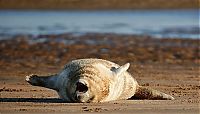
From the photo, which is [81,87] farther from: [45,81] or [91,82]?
[45,81]

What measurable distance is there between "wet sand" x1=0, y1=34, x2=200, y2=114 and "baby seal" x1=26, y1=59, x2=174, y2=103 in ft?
0.48

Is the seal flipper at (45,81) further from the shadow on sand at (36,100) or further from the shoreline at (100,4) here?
the shoreline at (100,4)

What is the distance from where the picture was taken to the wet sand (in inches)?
407

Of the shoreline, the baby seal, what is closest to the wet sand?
the baby seal

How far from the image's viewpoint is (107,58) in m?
21.8

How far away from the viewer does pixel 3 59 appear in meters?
21.3

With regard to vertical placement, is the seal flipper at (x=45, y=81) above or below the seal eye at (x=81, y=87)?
below

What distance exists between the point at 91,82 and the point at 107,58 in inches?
462

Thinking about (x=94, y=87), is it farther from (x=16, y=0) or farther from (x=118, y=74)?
(x=16, y=0)

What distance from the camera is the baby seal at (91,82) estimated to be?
399 inches

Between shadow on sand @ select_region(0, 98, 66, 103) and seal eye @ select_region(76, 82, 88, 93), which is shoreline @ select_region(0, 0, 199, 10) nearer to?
shadow on sand @ select_region(0, 98, 66, 103)

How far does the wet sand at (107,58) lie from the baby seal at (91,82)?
0.48ft

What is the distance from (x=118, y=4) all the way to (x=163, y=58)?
56.4 m

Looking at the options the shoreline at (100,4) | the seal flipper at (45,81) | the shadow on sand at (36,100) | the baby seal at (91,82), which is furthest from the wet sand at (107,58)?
the shoreline at (100,4)
